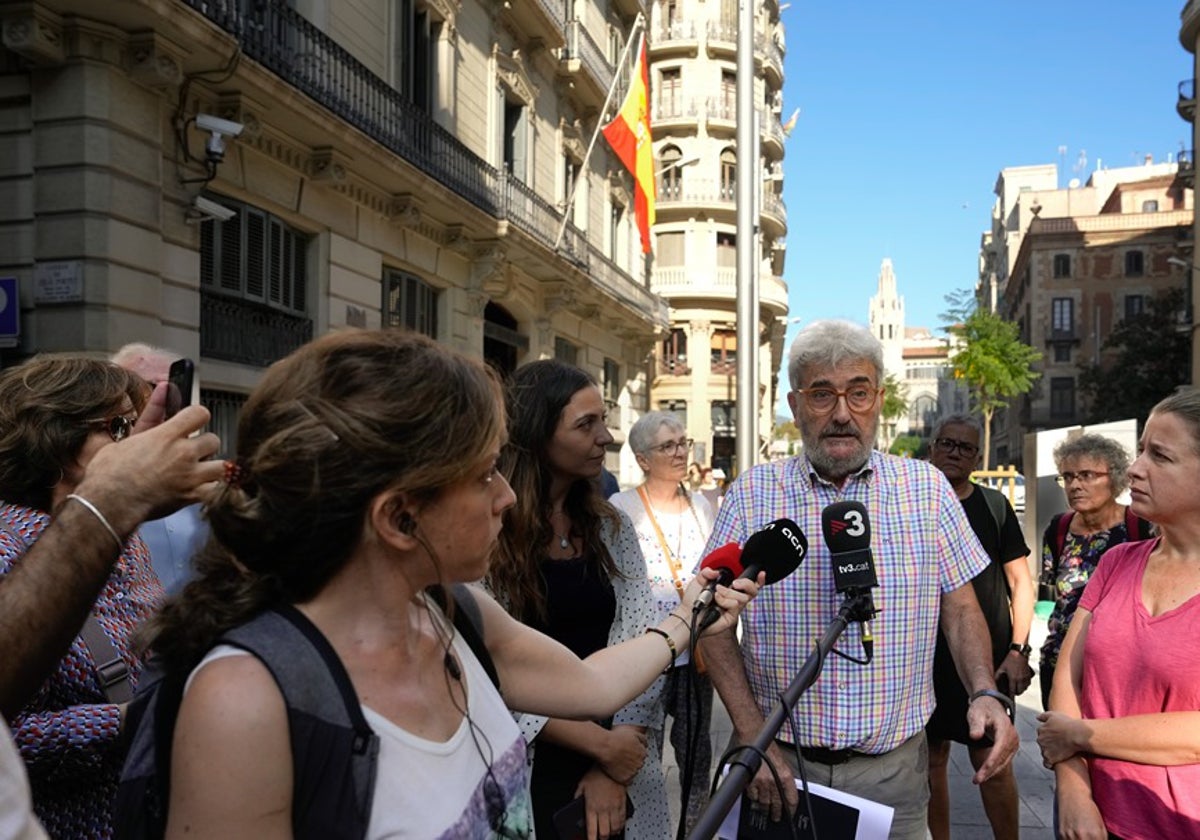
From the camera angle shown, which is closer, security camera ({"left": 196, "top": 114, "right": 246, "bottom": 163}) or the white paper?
the white paper

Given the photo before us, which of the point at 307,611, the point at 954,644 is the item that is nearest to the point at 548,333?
the point at 954,644

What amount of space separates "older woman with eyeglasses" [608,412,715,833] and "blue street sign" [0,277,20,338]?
5766 millimetres

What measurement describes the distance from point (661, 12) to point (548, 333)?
24366mm

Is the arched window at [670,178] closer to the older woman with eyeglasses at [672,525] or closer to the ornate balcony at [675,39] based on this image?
the ornate balcony at [675,39]

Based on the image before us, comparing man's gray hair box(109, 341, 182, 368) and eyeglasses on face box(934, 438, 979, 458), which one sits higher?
man's gray hair box(109, 341, 182, 368)

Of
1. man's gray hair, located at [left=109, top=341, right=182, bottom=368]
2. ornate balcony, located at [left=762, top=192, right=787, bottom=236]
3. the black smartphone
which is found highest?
ornate balcony, located at [left=762, top=192, right=787, bottom=236]

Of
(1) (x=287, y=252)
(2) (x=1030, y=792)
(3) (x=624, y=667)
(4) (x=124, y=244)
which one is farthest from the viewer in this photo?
(1) (x=287, y=252)

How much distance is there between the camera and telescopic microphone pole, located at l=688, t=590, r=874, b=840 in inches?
74.1

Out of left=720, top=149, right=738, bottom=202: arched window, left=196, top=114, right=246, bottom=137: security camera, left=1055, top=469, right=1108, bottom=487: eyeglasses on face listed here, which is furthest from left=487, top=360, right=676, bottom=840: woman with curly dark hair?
left=720, top=149, right=738, bottom=202: arched window

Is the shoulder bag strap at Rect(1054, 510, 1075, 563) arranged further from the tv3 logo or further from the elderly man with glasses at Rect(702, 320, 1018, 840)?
the tv3 logo

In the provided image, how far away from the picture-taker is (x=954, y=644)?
9.97 ft

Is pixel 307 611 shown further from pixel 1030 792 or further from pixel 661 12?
pixel 661 12

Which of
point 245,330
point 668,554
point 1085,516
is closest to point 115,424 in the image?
point 668,554

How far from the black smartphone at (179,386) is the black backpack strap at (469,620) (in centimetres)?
60
